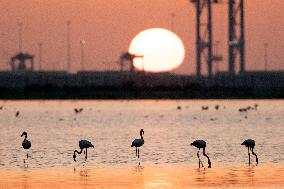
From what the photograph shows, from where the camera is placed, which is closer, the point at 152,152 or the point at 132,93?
the point at 152,152

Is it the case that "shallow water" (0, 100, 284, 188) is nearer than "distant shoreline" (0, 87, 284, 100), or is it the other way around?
"shallow water" (0, 100, 284, 188)

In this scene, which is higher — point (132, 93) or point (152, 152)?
point (132, 93)

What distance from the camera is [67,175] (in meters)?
34.6

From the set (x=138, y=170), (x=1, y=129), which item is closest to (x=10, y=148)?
(x=138, y=170)

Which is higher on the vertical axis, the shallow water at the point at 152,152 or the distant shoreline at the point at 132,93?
the distant shoreline at the point at 132,93

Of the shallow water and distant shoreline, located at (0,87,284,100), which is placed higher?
distant shoreline, located at (0,87,284,100)

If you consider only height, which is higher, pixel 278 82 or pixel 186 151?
pixel 278 82

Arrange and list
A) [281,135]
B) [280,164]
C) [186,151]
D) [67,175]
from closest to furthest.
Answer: [67,175] → [280,164] → [186,151] → [281,135]

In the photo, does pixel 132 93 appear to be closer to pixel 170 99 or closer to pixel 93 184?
pixel 170 99

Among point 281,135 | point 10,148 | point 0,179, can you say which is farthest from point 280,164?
point 281,135

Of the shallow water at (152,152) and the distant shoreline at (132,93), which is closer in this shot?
the shallow water at (152,152)

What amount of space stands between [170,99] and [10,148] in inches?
5068

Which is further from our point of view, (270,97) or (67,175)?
(270,97)

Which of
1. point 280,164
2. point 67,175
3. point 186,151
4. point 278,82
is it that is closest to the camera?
point 67,175
